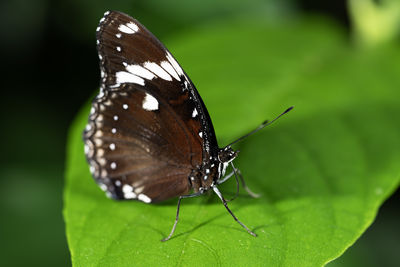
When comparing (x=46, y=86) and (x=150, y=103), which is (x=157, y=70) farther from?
(x=46, y=86)

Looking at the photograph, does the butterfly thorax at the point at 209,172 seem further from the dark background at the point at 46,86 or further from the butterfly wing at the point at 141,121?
the dark background at the point at 46,86

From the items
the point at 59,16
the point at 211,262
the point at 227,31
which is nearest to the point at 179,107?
the point at 211,262

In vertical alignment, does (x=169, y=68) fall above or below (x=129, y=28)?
below

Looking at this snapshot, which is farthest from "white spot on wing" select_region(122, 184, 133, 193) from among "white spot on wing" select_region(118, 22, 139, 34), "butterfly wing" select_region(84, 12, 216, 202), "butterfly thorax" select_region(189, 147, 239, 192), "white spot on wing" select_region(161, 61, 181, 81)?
"white spot on wing" select_region(118, 22, 139, 34)

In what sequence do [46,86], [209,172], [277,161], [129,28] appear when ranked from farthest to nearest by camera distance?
[46,86]
[277,161]
[209,172]
[129,28]

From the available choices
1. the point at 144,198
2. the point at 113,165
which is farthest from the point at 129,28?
the point at 144,198

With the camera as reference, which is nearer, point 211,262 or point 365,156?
point 211,262

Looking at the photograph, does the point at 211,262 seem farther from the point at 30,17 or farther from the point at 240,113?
the point at 30,17
